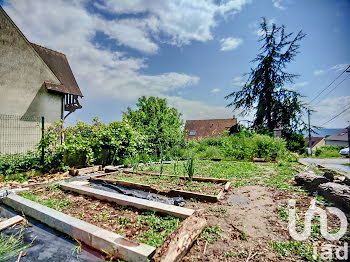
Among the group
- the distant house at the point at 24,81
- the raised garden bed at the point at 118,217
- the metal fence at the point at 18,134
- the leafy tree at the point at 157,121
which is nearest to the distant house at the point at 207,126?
the leafy tree at the point at 157,121

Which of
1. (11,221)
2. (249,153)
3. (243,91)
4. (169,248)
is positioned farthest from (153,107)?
(169,248)

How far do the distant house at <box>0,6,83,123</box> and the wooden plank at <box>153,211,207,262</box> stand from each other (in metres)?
11.2

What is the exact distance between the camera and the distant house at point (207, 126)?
82.7ft

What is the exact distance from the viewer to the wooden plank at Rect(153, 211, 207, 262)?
1.43 metres

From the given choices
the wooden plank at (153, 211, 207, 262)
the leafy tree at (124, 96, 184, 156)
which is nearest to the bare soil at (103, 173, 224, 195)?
the wooden plank at (153, 211, 207, 262)

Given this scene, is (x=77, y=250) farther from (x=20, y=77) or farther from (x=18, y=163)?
(x=20, y=77)

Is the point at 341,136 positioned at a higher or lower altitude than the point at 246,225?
higher

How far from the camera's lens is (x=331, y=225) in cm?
216

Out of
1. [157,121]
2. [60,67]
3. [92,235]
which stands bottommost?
[92,235]

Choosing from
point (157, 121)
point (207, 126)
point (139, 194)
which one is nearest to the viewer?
point (139, 194)

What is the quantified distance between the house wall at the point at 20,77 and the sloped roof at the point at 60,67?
2.07 metres

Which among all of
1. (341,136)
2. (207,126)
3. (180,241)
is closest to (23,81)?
(180,241)

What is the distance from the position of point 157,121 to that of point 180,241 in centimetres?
A: 1134

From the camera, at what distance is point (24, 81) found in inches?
374
